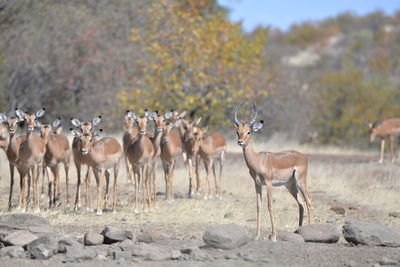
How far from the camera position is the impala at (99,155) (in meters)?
13.3

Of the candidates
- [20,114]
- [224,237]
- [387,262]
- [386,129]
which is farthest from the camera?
[386,129]

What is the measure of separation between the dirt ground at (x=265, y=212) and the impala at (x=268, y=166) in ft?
2.55

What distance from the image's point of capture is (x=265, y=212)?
1399 centimetres

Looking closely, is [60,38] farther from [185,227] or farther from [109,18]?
[185,227]

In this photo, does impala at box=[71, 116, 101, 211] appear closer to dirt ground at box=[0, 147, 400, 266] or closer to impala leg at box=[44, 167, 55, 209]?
dirt ground at box=[0, 147, 400, 266]

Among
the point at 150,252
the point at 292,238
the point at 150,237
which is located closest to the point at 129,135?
the point at 150,237

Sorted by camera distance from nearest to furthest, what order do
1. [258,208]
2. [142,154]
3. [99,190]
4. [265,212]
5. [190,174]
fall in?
[258,208] → [99,190] → [265,212] → [142,154] → [190,174]

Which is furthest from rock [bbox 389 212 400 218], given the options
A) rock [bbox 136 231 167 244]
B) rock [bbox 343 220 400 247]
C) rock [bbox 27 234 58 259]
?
rock [bbox 27 234 58 259]

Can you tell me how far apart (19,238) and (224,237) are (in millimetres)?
2722

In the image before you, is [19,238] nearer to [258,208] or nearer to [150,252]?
[150,252]

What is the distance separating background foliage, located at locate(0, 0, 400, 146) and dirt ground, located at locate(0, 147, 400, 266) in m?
5.26

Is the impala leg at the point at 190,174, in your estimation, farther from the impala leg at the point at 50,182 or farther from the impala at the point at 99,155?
the impala leg at the point at 50,182

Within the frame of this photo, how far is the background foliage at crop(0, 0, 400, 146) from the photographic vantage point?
83.4 feet

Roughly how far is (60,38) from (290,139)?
393 inches
